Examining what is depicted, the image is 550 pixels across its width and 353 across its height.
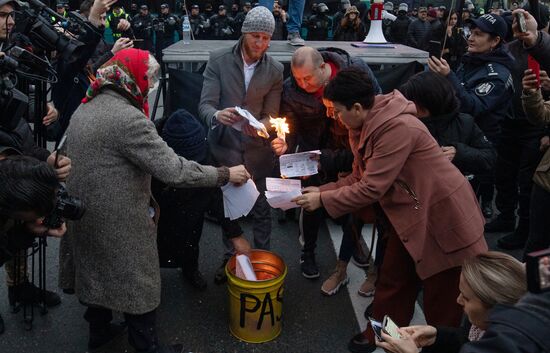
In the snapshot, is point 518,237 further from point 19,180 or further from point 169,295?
point 19,180

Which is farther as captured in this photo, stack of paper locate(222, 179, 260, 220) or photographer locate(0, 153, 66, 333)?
stack of paper locate(222, 179, 260, 220)

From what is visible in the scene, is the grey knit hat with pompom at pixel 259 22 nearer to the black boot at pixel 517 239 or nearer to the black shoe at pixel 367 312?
the black shoe at pixel 367 312

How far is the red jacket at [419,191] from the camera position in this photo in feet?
8.45

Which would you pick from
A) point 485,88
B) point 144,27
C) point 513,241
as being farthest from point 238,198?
point 144,27

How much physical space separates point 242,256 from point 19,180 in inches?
61.7

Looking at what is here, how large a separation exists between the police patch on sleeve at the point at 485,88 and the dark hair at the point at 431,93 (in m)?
0.96

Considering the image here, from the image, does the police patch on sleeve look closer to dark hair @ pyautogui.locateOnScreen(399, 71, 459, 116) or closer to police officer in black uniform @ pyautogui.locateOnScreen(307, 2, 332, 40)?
dark hair @ pyautogui.locateOnScreen(399, 71, 459, 116)

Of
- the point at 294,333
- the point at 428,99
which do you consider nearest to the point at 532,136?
the point at 428,99

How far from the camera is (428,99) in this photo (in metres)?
2.91

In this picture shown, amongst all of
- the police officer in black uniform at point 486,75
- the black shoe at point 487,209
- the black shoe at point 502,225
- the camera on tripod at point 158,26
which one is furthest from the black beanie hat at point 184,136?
the camera on tripod at point 158,26

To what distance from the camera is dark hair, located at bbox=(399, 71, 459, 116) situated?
290 centimetres

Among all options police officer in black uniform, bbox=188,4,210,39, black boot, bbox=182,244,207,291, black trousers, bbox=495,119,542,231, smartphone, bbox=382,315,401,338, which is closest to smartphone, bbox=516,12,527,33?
black trousers, bbox=495,119,542,231

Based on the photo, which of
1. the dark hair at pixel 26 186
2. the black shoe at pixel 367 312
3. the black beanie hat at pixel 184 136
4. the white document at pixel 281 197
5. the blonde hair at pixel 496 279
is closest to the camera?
the blonde hair at pixel 496 279

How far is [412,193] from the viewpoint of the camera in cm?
261
